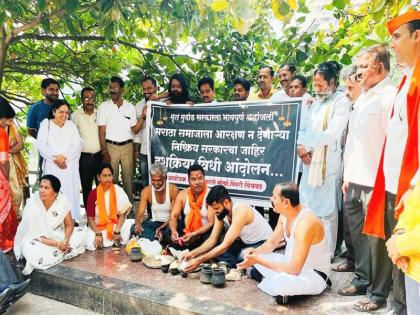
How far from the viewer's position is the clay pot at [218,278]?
3500mm

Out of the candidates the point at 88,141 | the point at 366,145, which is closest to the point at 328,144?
the point at 366,145

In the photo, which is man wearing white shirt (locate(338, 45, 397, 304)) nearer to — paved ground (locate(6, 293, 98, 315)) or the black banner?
the black banner

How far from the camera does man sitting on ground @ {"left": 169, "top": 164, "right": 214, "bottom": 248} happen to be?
14.6 ft

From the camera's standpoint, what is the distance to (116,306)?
11.3ft

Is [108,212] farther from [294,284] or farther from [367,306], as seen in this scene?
[367,306]

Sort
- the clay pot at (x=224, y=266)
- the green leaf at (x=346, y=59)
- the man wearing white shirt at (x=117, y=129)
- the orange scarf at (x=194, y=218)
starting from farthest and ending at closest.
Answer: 1. the man wearing white shirt at (x=117, y=129)
2. the orange scarf at (x=194, y=218)
3. the green leaf at (x=346, y=59)
4. the clay pot at (x=224, y=266)

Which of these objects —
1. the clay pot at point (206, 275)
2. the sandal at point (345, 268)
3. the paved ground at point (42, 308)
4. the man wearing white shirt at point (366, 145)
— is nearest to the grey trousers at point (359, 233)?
the man wearing white shirt at point (366, 145)

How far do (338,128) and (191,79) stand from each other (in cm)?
314

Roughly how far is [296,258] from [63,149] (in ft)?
11.3

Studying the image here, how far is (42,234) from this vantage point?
4.28 metres

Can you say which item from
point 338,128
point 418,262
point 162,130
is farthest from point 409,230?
point 162,130

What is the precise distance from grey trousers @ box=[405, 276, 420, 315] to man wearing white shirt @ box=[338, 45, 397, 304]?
42.3 inches

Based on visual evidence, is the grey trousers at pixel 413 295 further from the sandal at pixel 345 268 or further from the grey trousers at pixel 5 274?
the grey trousers at pixel 5 274

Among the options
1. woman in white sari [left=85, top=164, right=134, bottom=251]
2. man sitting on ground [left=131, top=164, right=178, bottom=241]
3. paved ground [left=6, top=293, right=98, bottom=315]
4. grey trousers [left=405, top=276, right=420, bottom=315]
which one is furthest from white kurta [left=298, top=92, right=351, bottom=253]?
paved ground [left=6, top=293, right=98, bottom=315]
